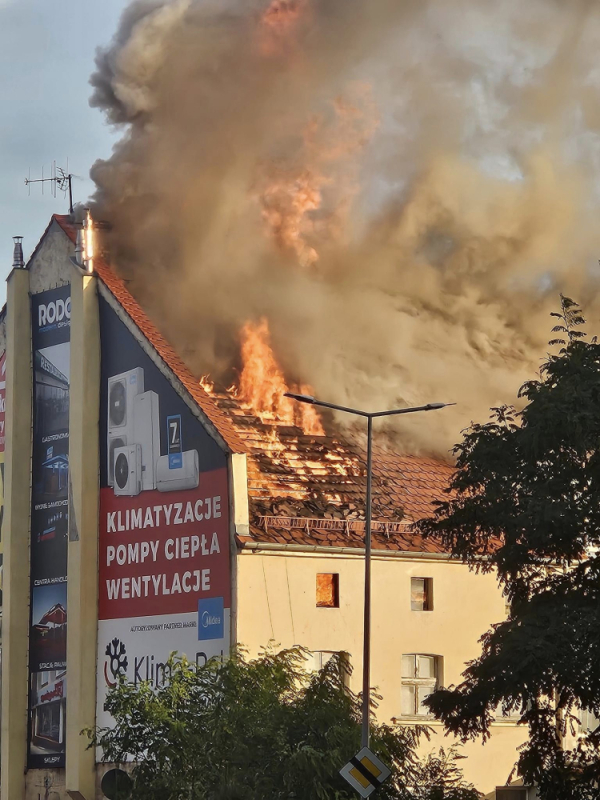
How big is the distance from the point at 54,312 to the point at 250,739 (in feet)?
69.4

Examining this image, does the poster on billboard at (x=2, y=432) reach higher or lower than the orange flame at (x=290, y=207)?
lower

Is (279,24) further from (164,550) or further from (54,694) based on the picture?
(54,694)

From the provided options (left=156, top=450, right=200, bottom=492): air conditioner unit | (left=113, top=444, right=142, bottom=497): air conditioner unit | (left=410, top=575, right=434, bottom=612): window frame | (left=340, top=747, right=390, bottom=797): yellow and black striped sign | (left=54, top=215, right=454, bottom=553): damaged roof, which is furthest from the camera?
(left=113, top=444, right=142, bottom=497): air conditioner unit

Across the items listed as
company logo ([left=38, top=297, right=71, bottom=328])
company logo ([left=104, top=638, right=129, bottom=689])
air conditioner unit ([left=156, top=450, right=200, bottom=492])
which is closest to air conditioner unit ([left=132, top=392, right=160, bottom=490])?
air conditioner unit ([left=156, top=450, right=200, bottom=492])

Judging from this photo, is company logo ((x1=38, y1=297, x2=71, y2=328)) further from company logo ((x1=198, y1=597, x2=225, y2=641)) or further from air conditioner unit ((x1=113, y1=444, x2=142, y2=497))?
company logo ((x1=198, y1=597, x2=225, y2=641))

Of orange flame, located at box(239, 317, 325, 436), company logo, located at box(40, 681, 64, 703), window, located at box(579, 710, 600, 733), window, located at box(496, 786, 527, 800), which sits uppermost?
orange flame, located at box(239, 317, 325, 436)

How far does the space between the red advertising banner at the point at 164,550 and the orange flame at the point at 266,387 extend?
4551 mm

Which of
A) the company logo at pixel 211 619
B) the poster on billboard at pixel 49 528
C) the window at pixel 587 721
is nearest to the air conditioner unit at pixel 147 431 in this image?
the poster on billboard at pixel 49 528

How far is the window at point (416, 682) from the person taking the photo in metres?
41.6

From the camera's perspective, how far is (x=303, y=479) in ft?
→ 139

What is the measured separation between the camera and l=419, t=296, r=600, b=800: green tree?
2898cm

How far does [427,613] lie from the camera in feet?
138

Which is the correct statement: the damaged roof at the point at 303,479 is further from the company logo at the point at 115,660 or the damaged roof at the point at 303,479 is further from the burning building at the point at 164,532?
the company logo at the point at 115,660

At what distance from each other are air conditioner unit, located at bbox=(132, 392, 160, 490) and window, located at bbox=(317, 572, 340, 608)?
19.1ft
